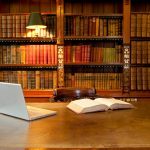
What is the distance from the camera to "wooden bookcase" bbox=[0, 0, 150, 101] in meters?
3.39

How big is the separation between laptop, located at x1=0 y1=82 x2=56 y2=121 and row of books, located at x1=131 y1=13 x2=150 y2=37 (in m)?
2.18

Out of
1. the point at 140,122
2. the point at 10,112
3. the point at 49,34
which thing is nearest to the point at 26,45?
the point at 49,34

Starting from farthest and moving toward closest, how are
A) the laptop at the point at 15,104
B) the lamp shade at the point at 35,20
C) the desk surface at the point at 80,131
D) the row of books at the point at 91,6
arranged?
the row of books at the point at 91,6 → the lamp shade at the point at 35,20 → the laptop at the point at 15,104 → the desk surface at the point at 80,131

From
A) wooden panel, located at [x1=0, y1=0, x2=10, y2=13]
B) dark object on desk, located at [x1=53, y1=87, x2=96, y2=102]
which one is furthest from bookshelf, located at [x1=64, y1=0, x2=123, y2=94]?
dark object on desk, located at [x1=53, y1=87, x2=96, y2=102]

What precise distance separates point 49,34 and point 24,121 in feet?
7.29

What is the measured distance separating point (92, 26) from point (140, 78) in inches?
33.0

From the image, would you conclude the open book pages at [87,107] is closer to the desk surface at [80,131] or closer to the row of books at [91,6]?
the desk surface at [80,131]

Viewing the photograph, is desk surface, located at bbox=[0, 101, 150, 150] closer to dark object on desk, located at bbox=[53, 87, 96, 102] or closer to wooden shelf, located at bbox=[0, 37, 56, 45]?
dark object on desk, located at bbox=[53, 87, 96, 102]

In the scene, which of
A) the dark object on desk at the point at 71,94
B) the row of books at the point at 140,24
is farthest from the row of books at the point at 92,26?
the dark object on desk at the point at 71,94

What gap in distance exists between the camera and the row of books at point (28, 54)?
344 cm

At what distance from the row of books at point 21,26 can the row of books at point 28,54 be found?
15 centimetres

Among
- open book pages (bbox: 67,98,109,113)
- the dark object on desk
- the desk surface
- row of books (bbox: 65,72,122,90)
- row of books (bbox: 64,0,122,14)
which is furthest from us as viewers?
row of books (bbox: 64,0,122,14)

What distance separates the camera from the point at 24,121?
4.39 feet

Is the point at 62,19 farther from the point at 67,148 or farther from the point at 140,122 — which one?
the point at 67,148
